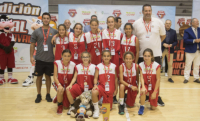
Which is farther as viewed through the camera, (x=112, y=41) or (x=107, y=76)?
(x=112, y=41)

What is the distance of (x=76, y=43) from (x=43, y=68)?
0.80 m

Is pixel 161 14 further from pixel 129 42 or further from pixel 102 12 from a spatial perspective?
pixel 129 42

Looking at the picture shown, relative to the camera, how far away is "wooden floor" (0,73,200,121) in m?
2.92

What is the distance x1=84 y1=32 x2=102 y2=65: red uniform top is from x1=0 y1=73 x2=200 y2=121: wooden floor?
3.14 feet

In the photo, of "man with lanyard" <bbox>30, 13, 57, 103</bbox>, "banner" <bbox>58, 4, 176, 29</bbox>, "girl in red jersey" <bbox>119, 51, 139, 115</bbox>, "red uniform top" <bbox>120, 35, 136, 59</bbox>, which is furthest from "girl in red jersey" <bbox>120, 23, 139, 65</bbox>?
"banner" <bbox>58, 4, 176, 29</bbox>

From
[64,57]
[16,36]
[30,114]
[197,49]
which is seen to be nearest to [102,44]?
[64,57]

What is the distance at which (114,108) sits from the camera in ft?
11.0

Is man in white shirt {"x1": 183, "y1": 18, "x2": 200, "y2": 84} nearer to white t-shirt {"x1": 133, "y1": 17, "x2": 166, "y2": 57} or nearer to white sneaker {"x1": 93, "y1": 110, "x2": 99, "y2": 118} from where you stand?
white t-shirt {"x1": 133, "y1": 17, "x2": 166, "y2": 57}

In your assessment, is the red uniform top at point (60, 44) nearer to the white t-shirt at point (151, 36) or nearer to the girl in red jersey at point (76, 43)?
the girl in red jersey at point (76, 43)

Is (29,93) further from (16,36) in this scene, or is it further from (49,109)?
(16,36)

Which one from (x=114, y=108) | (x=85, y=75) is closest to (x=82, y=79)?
(x=85, y=75)

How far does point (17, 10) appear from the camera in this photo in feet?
20.9

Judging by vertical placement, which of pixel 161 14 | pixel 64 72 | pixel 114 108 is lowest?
pixel 114 108

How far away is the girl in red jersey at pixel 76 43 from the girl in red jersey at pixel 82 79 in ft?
1.08
